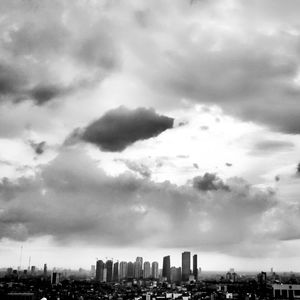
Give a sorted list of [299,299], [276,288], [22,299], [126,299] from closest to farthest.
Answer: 1. [22,299]
2. [299,299]
3. [276,288]
4. [126,299]

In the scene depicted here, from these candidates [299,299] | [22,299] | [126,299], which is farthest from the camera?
[126,299]

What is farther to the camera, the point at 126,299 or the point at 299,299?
the point at 126,299

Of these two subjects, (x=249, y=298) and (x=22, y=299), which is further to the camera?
(x=249, y=298)

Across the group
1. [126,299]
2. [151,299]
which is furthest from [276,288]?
[126,299]

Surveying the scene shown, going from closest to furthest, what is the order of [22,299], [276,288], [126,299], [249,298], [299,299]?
[22,299] → [299,299] → [276,288] → [249,298] → [126,299]

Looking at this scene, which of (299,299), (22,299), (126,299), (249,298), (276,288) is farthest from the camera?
(126,299)

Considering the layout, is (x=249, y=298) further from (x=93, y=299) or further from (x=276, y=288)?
(x=93, y=299)

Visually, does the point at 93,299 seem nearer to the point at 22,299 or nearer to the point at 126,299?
the point at 126,299

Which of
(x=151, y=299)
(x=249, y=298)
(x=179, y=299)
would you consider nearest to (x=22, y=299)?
(x=151, y=299)
